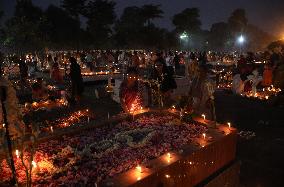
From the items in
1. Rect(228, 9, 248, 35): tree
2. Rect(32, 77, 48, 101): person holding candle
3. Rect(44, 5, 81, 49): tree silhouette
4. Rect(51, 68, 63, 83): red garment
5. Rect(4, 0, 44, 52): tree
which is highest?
Rect(228, 9, 248, 35): tree

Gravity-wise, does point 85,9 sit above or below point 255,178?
above

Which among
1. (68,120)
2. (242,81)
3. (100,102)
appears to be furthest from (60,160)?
(242,81)

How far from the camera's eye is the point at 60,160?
18.2ft

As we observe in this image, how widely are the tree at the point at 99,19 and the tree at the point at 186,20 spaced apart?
81.4 feet

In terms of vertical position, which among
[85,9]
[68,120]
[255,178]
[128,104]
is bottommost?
[255,178]

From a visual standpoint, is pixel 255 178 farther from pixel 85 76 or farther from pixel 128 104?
pixel 85 76

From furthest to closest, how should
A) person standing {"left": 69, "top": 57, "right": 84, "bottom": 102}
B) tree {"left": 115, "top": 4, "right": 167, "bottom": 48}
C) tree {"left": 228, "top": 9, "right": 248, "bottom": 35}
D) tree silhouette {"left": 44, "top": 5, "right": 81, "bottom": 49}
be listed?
tree {"left": 228, "top": 9, "right": 248, "bottom": 35}
tree {"left": 115, "top": 4, "right": 167, "bottom": 48}
tree silhouette {"left": 44, "top": 5, "right": 81, "bottom": 49}
person standing {"left": 69, "top": 57, "right": 84, "bottom": 102}

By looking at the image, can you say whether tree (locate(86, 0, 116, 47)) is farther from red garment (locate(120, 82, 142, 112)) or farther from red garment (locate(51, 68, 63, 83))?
red garment (locate(120, 82, 142, 112))

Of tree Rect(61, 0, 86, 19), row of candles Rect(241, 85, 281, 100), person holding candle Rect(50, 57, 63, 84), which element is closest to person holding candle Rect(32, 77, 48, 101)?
person holding candle Rect(50, 57, 63, 84)

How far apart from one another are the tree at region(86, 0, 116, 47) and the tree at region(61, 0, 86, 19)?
1669 mm

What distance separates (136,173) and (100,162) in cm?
109

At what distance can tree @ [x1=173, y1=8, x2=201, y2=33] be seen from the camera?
82.6 m

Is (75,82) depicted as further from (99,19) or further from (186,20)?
(186,20)

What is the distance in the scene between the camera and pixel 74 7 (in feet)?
179
